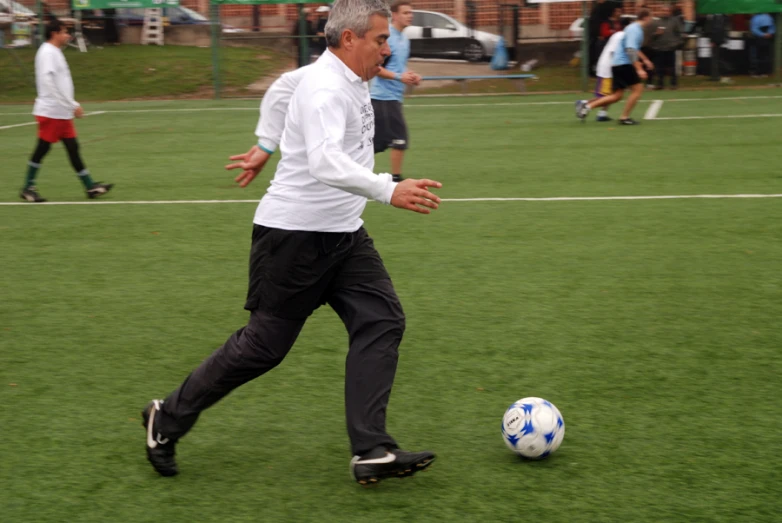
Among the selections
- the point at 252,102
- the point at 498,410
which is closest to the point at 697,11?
the point at 252,102

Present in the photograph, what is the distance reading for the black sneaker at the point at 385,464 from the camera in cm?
369

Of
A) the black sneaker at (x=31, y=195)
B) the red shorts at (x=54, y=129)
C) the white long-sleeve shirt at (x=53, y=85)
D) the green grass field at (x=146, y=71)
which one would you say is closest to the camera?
the white long-sleeve shirt at (x=53, y=85)

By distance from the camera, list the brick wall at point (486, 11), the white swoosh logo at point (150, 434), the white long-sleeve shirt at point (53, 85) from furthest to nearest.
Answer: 1. the brick wall at point (486, 11)
2. the white long-sleeve shirt at point (53, 85)
3. the white swoosh logo at point (150, 434)

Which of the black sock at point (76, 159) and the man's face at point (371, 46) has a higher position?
the man's face at point (371, 46)

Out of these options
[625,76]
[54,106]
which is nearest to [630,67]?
[625,76]

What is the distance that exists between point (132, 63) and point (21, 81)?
2.93m

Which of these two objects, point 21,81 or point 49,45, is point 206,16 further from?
point 49,45

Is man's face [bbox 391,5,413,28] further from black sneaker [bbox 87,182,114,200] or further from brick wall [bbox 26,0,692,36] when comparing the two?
brick wall [bbox 26,0,692,36]

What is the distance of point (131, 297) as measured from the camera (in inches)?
265

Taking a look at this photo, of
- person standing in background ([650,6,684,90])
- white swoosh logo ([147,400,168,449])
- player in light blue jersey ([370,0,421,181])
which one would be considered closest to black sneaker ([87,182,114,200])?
player in light blue jersey ([370,0,421,181])

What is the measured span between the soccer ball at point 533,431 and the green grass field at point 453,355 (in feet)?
0.28

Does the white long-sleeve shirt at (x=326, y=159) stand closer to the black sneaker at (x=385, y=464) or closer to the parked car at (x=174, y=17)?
the black sneaker at (x=385, y=464)

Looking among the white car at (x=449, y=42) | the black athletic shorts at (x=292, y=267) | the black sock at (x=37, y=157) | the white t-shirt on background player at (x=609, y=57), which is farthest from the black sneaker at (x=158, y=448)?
the white car at (x=449, y=42)

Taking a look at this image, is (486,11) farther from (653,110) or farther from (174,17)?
(653,110)
